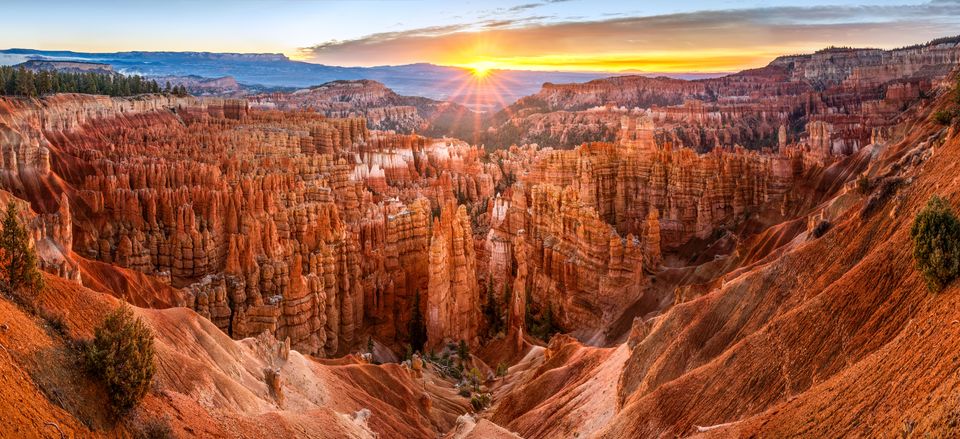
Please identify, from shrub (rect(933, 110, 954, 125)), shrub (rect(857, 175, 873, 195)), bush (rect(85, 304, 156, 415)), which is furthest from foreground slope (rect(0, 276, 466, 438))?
shrub (rect(933, 110, 954, 125))

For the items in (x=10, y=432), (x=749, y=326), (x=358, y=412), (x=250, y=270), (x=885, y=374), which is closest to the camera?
(x=10, y=432)

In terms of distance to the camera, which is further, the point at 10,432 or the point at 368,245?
the point at 368,245

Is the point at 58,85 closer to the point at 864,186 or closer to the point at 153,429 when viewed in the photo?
the point at 153,429

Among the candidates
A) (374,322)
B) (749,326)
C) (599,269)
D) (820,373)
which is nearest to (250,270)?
(374,322)

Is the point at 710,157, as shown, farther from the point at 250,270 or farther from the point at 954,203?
the point at 954,203

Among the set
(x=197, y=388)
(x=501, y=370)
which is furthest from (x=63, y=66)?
(x=197, y=388)

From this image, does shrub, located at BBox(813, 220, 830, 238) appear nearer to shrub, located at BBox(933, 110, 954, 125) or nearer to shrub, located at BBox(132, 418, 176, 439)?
shrub, located at BBox(933, 110, 954, 125)
